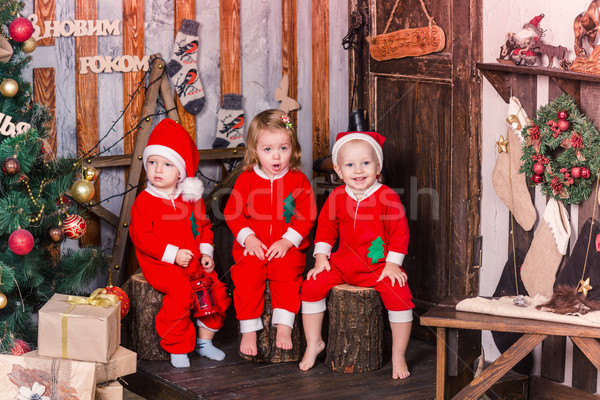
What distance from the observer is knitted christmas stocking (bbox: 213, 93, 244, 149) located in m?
5.06

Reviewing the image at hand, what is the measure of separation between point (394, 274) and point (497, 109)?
3.11 ft

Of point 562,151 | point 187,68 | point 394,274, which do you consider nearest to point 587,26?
point 562,151

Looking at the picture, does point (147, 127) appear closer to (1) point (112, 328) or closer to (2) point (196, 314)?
(2) point (196, 314)

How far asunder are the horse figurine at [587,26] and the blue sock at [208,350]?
228 cm

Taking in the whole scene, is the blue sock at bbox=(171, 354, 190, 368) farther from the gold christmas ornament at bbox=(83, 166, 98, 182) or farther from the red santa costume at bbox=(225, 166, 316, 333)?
the gold christmas ornament at bbox=(83, 166, 98, 182)

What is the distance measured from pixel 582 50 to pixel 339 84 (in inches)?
79.7

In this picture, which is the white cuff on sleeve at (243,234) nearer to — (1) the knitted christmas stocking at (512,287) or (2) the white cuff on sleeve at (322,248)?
(2) the white cuff on sleeve at (322,248)

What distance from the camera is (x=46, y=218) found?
12.7ft

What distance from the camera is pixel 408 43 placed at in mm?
4594

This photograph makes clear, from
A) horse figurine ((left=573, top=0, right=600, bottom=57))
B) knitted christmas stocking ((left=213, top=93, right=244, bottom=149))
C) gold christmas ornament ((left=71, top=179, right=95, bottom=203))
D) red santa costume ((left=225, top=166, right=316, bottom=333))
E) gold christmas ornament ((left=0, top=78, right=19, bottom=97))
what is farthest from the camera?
knitted christmas stocking ((left=213, top=93, right=244, bottom=149))

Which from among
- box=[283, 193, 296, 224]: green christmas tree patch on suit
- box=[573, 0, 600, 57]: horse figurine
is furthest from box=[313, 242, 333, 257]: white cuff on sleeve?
box=[573, 0, 600, 57]: horse figurine

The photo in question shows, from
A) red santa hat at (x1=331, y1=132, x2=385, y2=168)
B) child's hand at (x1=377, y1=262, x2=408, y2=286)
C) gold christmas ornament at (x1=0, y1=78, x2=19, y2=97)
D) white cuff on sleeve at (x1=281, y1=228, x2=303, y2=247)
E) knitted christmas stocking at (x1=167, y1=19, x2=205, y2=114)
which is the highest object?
knitted christmas stocking at (x1=167, y1=19, x2=205, y2=114)

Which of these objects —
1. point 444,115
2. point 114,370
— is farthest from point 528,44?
point 114,370

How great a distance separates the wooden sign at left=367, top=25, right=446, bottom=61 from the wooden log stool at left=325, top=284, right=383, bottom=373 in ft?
4.55
